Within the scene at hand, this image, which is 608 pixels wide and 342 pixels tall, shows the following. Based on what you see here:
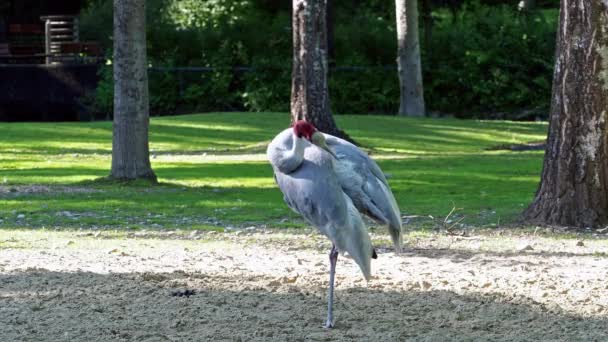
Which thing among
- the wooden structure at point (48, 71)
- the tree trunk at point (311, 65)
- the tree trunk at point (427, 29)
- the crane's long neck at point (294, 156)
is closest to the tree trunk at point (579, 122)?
the crane's long neck at point (294, 156)

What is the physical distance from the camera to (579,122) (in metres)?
12.7

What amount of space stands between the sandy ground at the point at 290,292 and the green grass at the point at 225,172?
8.66 feet

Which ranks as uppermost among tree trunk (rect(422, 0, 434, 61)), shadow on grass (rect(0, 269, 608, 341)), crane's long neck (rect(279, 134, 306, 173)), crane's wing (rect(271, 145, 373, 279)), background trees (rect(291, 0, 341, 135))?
tree trunk (rect(422, 0, 434, 61))

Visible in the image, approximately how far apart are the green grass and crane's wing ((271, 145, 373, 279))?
6066 mm

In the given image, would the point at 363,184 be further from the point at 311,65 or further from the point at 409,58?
the point at 409,58

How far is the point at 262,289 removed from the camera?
9.26m

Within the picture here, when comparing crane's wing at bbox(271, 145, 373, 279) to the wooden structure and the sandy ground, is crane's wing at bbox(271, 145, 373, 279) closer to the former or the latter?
the sandy ground

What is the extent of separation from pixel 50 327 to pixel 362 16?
124 ft

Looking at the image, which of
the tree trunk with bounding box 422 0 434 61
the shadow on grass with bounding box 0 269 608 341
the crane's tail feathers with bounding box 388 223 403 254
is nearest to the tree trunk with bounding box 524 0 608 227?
the shadow on grass with bounding box 0 269 608 341

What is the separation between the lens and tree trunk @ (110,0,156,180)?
55.7 ft

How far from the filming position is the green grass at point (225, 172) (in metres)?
14.7

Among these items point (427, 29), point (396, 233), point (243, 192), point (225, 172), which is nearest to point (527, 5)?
point (427, 29)

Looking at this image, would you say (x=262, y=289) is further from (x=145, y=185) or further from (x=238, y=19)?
(x=238, y=19)

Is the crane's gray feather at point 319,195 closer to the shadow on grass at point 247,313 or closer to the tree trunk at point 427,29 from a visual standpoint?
the shadow on grass at point 247,313
